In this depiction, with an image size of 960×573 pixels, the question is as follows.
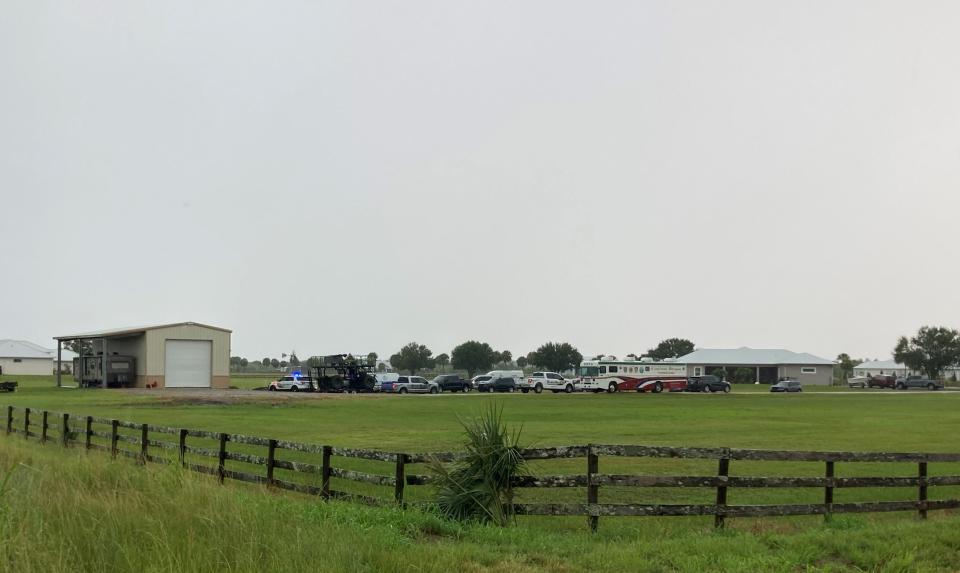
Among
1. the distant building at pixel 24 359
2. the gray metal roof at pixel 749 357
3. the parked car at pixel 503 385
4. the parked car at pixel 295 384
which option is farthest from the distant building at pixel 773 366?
the distant building at pixel 24 359

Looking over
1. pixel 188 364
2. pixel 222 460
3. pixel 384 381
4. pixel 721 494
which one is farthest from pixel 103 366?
pixel 721 494

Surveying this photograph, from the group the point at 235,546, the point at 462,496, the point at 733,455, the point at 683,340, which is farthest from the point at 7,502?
the point at 683,340

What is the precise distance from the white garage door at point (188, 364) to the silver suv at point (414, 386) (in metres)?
17.3

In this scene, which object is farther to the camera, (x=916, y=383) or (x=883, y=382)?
(x=883, y=382)

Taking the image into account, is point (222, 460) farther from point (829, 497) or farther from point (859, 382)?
point (859, 382)

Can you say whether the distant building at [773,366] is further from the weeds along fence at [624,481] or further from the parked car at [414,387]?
the weeds along fence at [624,481]

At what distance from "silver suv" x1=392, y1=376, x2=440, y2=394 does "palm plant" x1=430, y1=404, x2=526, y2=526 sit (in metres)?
60.6

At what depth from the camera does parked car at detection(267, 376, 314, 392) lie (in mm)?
71438

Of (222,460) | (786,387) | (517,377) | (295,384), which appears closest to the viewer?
(222,460)

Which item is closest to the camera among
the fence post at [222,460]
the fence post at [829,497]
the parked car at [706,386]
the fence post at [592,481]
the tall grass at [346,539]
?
the tall grass at [346,539]

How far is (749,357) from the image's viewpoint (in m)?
123

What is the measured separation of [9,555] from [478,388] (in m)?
68.5

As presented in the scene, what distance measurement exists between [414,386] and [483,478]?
202ft

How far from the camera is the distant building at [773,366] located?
11838 cm
